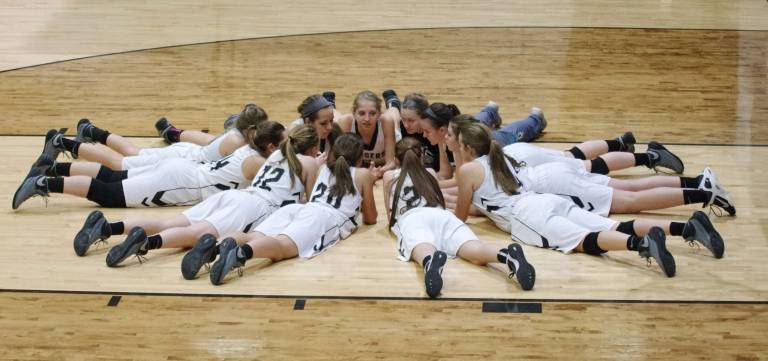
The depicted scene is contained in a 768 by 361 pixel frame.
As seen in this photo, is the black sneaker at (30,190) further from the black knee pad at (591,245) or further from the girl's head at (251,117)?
the black knee pad at (591,245)

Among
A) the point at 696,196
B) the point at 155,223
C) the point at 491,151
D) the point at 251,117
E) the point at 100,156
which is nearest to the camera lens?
the point at 155,223

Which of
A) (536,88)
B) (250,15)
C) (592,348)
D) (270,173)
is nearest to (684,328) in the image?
(592,348)

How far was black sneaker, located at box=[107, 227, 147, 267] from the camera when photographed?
6.61 metres

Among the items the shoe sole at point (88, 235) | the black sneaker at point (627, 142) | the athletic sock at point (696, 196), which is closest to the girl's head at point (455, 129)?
the athletic sock at point (696, 196)

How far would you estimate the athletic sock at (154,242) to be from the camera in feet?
22.0

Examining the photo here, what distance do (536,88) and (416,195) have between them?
3.76 metres

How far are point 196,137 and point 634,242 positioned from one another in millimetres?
3880

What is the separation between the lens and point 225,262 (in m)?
6.41

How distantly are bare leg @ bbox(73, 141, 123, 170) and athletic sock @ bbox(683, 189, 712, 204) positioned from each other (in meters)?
4.14

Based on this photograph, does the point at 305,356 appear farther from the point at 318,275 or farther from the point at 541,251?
the point at 541,251

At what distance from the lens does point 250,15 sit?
513 inches

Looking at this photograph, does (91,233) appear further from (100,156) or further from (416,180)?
(416,180)

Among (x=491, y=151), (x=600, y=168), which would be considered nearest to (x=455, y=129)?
(x=491, y=151)

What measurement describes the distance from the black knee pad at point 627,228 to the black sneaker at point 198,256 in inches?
99.4
